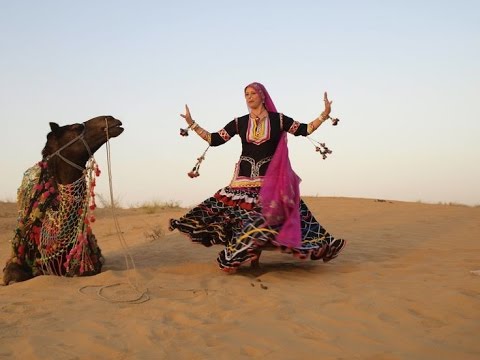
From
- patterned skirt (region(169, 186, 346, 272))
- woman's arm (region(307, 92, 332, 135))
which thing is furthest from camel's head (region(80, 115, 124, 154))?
woman's arm (region(307, 92, 332, 135))

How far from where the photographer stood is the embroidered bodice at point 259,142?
6574 millimetres

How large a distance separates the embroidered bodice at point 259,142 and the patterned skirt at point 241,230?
0.18 m

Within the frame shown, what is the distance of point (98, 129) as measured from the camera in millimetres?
6117

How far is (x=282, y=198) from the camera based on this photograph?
624 centimetres

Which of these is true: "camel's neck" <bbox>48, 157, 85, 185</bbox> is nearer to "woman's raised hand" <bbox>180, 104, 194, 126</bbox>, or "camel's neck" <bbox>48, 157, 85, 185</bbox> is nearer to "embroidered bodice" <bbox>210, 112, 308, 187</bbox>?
"woman's raised hand" <bbox>180, 104, 194, 126</bbox>

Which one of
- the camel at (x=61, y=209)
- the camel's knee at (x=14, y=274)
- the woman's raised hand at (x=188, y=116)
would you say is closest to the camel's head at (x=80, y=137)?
the camel at (x=61, y=209)

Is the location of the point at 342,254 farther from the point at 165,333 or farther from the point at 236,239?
the point at 165,333

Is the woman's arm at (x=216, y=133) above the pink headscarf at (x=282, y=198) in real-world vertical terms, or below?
above

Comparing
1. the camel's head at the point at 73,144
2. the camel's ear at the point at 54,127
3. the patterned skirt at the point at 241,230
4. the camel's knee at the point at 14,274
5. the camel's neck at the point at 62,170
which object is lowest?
the camel's knee at the point at 14,274

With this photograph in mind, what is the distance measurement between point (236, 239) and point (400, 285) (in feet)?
5.95

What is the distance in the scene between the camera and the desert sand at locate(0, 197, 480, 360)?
3646 millimetres

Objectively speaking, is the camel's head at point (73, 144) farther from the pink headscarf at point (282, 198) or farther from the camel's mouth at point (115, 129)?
the pink headscarf at point (282, 198)

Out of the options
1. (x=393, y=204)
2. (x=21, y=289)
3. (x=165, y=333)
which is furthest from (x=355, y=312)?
(x=393, y=204)

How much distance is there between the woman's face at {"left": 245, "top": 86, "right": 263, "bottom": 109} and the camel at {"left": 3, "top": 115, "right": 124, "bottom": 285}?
160 cm
